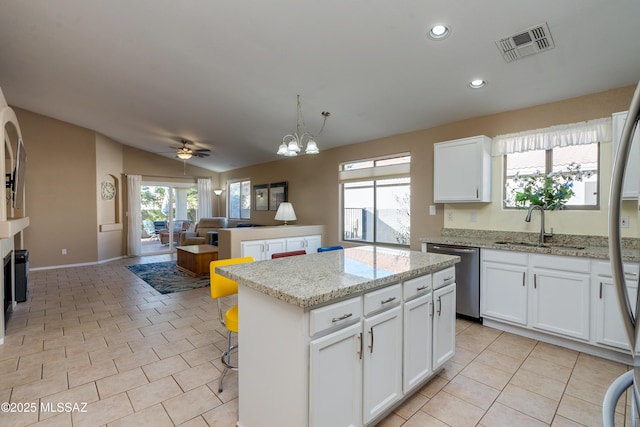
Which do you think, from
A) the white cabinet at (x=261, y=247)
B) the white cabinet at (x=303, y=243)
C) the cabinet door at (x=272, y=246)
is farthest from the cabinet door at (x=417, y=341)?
the white cabinet at (x=303, y=243)

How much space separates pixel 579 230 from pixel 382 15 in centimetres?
294

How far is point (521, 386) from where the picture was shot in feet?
7.15

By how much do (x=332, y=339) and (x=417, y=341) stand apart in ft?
2.74

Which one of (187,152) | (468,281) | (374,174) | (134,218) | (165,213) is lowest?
(468,281)

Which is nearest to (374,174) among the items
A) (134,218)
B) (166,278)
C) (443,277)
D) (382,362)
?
(443,277)

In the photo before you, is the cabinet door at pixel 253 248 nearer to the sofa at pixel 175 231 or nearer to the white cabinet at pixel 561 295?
the white cabinet at pixel 561 295

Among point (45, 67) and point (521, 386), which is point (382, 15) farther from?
point (45, 67)

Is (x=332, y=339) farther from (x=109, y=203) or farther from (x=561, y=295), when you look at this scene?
(x=109, y=203)

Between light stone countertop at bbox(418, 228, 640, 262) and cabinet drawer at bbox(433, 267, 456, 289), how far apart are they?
1.12 metres

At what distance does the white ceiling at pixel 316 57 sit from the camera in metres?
2.28

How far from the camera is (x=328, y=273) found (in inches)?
71.7

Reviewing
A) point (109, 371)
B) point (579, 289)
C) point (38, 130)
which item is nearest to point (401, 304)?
point (579, 289)

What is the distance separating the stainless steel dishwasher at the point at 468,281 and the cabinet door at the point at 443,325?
1.12 meters

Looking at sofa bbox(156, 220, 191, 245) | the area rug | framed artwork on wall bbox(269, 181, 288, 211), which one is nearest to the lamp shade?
framed artwork on wall bbox(269, 181, 288, 211)
